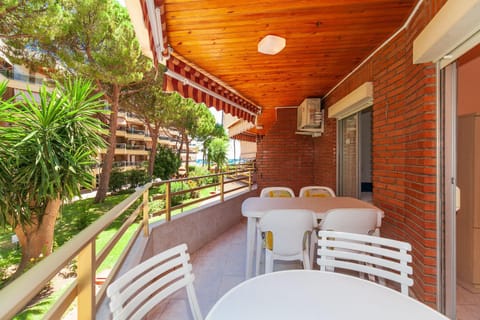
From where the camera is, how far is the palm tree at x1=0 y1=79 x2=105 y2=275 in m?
4.45

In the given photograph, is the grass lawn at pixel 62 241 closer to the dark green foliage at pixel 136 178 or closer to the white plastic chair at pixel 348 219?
the white plastic chair at pixel 348 219

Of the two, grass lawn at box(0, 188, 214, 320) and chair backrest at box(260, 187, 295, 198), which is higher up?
chair backrest at box(260, 187, 295, 198)

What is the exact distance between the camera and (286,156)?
23.9 ft

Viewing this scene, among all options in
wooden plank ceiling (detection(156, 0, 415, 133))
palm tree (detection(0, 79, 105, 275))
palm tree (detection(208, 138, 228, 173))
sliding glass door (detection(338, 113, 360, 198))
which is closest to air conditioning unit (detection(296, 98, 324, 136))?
sliding glass door (detection(338, 113, 360, 198))

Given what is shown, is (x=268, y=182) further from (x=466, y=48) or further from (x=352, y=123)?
(x=466, y=48)

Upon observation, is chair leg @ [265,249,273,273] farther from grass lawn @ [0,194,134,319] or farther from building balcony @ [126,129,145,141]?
building balcony @ [126,129,145,141]

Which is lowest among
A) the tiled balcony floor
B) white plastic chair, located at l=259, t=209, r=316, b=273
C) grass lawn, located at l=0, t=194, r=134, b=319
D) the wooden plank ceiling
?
grass lawn, located at l=0, t=194, r=134, b=319

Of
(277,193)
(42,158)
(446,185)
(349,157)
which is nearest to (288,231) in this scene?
(446,185)

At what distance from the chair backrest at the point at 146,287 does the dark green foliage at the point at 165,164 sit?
1836 centimetres

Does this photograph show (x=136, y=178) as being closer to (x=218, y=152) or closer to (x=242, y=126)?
(x=218, y=152)

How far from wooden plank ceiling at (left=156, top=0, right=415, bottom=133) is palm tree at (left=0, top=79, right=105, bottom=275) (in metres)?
2.96

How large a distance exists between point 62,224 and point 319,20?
10.2 m

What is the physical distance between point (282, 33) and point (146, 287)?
2814 millimetres

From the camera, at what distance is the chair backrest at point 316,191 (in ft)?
13.6
